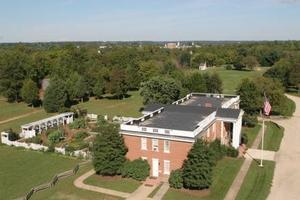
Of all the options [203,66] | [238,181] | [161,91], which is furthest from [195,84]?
[203,66]

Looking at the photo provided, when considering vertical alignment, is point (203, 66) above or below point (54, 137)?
above

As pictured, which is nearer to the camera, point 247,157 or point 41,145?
point 247,157

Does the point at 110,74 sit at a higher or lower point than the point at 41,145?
higher

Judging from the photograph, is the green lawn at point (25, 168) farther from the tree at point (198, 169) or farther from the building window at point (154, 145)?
the tree at point (198, 169)

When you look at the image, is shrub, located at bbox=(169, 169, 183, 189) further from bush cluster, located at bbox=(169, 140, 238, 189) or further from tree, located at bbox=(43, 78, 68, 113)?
tree, located at bbox=(43, 78, 68, 113)

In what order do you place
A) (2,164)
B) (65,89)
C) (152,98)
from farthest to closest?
1. (65,89)
2. (152,98)
3. (2,164)

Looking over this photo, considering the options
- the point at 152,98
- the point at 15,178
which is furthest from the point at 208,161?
the point at 152,98

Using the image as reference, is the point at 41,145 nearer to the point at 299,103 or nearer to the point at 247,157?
the point at 247,157

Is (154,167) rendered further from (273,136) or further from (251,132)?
(273,136)
